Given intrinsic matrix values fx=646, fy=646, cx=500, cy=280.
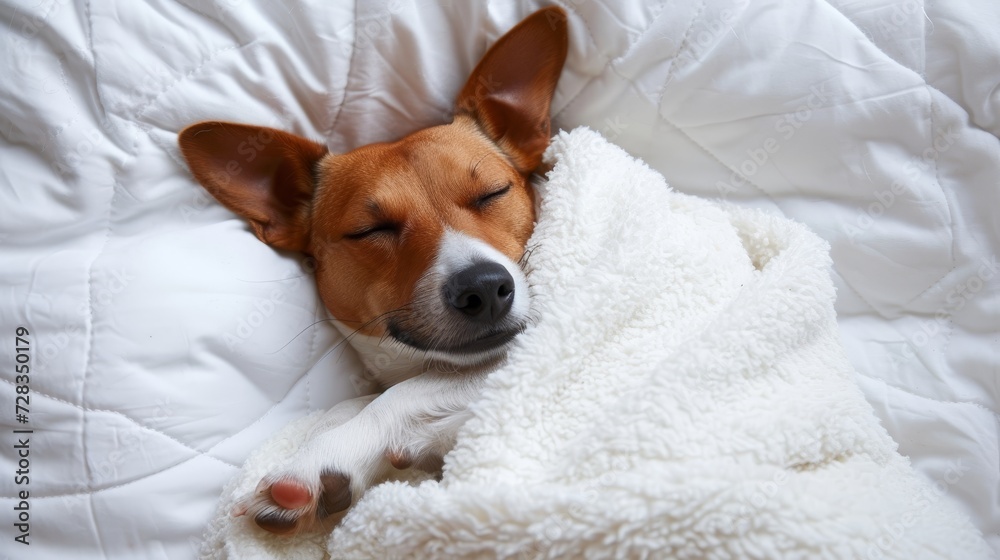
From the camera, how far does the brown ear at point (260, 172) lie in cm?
168

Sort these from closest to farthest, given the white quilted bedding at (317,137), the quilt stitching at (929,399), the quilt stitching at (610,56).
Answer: the white quilted bedding at (317,137)
the quilt stitching at (929,399)
the quilt stitching at (610,56)

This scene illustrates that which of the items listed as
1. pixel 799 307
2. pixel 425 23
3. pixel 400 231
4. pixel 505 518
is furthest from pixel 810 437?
pixel 425 23

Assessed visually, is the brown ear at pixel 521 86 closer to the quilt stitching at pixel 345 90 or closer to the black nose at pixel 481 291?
the quilt stitching at pixel 345 90

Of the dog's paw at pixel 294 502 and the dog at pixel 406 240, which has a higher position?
the dog at pixel 406 240

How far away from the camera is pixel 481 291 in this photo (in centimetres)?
145

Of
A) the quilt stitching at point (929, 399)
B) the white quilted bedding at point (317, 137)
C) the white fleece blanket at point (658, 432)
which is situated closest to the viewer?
the white fleece blanket at point (658, 432)

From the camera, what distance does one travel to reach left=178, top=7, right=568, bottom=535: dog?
1.42 metres

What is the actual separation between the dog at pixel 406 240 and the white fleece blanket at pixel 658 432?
0.36 ft

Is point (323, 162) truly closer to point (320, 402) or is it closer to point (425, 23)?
point (425, 23)

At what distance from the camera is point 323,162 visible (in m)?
1.88

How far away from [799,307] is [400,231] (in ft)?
3.17

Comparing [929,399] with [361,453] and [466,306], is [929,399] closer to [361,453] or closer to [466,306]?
[466,306]

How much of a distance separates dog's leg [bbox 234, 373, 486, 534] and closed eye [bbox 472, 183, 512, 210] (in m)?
0.47

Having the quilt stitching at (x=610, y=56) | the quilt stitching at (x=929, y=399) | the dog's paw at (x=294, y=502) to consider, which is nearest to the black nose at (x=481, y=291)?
the dog's paw at (x=294, y=502)
